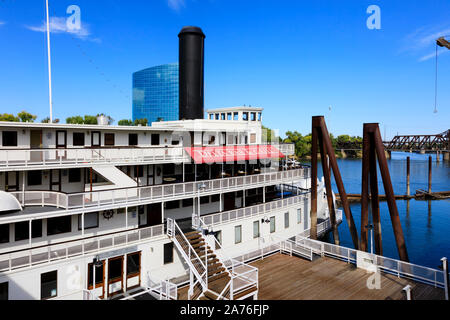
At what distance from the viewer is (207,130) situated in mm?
25969

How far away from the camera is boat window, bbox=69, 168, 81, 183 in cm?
1980

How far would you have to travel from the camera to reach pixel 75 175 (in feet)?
65.5

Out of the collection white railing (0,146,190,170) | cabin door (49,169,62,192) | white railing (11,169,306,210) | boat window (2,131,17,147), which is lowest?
white railing (11,169,306,210)

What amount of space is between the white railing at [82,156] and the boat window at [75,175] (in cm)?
170

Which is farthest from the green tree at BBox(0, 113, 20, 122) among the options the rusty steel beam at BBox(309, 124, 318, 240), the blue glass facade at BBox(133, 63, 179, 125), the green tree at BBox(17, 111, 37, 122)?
the blue glass facade at BBox(133, 63, 179, 125)

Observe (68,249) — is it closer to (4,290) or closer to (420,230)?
(4,290)

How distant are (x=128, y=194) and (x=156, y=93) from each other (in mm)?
180082

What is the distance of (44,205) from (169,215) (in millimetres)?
8661

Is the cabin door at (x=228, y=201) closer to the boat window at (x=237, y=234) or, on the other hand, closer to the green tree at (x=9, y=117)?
the boat window at (x=237, y=234)

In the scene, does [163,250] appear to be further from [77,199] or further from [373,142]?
[373,142]

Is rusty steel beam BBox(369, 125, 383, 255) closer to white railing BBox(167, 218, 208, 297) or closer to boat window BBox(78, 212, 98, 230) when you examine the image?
white railing BBox(167, 218, 208, 297)

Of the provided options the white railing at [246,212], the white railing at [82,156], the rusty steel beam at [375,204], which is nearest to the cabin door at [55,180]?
the white railing at [82,156]

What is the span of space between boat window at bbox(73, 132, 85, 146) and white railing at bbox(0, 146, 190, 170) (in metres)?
2.02

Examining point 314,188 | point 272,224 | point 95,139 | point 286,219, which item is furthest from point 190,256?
point 314,188
